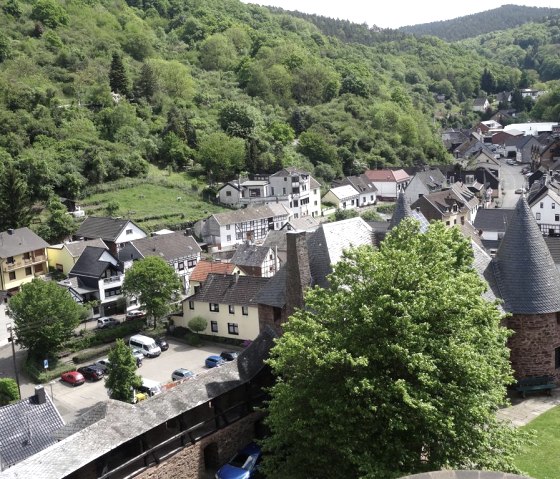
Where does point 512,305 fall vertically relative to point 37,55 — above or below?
below

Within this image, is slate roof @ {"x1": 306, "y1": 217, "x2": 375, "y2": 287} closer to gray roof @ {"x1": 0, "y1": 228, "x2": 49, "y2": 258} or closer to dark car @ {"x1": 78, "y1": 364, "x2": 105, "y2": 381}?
dark car @ {"x1": 78, "y1": 364, "x2": 105, "y2": 381}

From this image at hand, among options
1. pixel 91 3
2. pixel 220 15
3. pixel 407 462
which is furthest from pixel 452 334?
pixel 220 15

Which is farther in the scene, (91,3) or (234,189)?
(91,3)

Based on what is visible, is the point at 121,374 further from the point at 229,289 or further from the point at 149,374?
the point at 229,289

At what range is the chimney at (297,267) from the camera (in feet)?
74.2

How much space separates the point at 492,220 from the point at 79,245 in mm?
37642

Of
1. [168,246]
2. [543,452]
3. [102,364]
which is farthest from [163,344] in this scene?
[543,452]

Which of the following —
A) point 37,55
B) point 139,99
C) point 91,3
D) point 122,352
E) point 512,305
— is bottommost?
point 122,352

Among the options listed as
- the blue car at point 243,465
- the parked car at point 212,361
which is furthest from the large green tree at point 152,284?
the blue car at point 243,465

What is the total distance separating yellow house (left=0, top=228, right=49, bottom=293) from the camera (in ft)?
166

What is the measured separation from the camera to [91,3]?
140m

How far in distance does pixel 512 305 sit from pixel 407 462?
11.3m

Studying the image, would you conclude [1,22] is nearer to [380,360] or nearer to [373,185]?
[373,185]

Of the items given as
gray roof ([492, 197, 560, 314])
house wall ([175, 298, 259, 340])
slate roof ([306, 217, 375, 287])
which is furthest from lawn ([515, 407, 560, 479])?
house wall ([175, 298, 259, 340])
